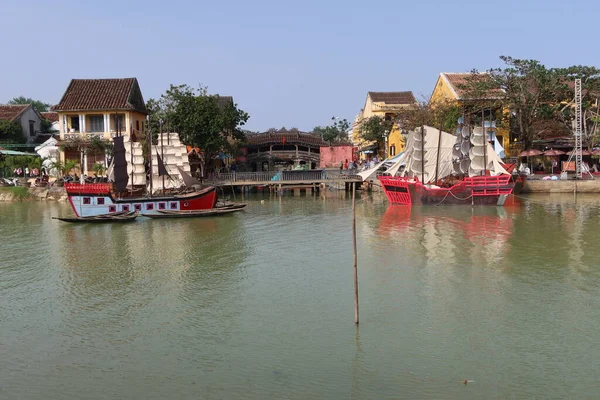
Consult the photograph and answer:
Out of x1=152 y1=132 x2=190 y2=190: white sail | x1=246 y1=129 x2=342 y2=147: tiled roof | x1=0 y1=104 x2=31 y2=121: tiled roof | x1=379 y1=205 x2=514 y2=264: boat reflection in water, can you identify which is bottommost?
x1=379 y1=205 x2=514 y2=264: boat reflection in water

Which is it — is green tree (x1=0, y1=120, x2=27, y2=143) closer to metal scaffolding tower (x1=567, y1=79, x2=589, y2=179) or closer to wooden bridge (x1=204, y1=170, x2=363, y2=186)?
wooden bridge (x1=204, y1=170, x2=363, y2=186)

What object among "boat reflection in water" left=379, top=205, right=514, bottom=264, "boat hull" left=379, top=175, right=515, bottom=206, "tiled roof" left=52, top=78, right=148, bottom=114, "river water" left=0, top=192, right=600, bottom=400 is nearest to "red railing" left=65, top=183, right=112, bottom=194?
"river water" left=0, top=192, right=600, bottom=400

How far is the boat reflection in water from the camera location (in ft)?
63.6

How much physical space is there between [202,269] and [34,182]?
2857 cm

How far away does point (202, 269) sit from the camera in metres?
17.8

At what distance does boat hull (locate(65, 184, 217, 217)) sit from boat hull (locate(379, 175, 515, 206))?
11.3m

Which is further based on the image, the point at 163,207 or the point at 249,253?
the point at 163,207

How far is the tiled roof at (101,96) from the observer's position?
41438 mm

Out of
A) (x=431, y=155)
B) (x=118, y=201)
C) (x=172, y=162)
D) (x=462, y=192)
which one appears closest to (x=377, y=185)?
(x=431, y=155)

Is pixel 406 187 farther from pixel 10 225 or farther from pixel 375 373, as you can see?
pixel 375 373

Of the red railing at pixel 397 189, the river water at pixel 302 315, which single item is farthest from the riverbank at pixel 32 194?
the red railing at pixel 397 189

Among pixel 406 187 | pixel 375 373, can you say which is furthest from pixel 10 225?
pixel 375 373

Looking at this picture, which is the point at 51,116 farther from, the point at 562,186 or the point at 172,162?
the point at 562,186

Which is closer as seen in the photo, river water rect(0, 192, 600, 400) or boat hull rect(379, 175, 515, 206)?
river water rect(0, 192, 600, 400)
